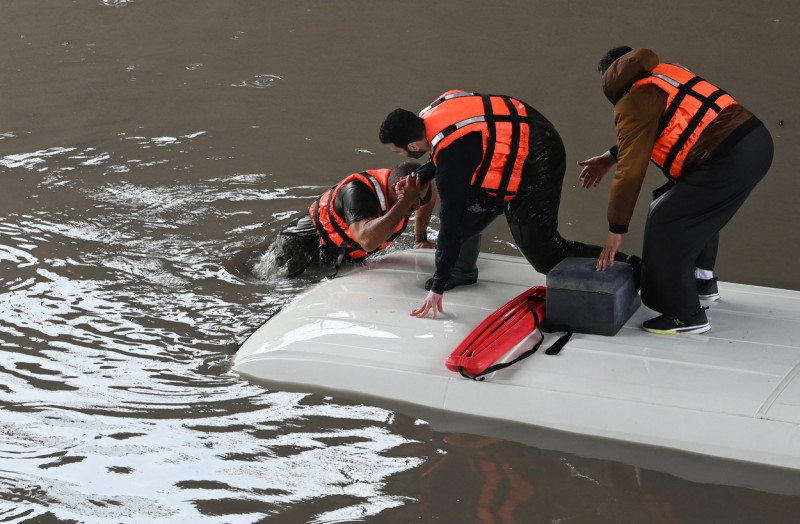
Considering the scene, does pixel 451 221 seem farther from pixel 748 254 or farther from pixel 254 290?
pixel 748 254

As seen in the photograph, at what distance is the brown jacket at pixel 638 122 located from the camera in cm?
322

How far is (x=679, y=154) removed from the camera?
3.32 meters

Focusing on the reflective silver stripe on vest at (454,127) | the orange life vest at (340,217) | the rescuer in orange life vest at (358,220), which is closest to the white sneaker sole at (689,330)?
the rescuer in orange life vest at (358,220)

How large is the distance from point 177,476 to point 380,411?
30.4 inches

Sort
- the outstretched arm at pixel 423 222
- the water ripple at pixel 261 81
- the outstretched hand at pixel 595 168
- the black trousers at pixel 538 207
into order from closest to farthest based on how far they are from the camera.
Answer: the black trousers at pixel 538 207 → the outstretched hand at pixel 595 168 → the outstretched arm at pixel 423 222 → the water ripple at pixel 261 81

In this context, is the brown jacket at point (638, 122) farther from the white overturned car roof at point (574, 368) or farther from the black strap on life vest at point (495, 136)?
the white overturned car roof at point (574, 368)

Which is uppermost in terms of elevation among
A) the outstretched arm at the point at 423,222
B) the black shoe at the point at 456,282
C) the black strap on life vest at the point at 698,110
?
the black strap on life vest at the point at 698,110

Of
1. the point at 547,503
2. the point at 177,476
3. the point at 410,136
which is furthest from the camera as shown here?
the point at 410,136

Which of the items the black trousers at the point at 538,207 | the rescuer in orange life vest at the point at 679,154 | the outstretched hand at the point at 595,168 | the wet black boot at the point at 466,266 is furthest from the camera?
the wet black boot at the point at 466,266

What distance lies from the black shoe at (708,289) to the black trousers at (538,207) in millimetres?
328

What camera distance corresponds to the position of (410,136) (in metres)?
3.59

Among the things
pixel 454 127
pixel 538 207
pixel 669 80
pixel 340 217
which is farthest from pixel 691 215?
pixel 340 217

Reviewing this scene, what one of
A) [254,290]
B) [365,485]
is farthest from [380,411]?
[254,290]

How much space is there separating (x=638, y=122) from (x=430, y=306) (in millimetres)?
1083
